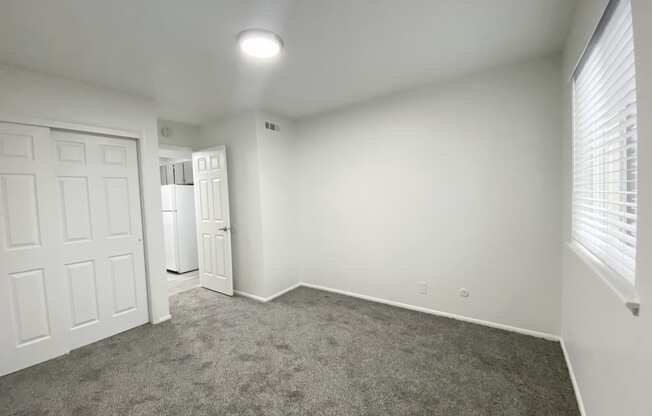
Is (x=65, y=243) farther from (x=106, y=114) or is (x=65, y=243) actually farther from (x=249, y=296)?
(x=249, y=296)

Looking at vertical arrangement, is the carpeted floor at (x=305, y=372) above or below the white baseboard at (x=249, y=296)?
below

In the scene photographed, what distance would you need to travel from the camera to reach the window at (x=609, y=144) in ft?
3.62

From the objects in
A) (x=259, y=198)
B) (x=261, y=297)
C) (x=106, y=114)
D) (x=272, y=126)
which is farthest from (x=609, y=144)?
(x=106, y=114)

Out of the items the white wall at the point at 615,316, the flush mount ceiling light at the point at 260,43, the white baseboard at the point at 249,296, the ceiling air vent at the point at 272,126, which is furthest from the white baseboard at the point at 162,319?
the white wall at the point at 615,316

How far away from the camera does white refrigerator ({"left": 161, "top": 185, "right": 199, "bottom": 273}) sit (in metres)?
5.00

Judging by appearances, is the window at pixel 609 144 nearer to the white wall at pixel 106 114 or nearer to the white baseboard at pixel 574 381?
the white baseboard at pixel 574 381

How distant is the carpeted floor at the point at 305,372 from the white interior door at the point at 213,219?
3.21 feet

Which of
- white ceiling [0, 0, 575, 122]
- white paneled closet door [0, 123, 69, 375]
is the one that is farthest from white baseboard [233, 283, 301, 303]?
white ceiling [0, 0, 575, 122]

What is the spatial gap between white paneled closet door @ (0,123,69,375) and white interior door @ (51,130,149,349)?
0.24 feet

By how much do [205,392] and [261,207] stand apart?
6.83ft

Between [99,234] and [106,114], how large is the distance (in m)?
1.18

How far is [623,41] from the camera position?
1.13 meters

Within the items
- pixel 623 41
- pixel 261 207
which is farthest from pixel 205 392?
pixel 623 41

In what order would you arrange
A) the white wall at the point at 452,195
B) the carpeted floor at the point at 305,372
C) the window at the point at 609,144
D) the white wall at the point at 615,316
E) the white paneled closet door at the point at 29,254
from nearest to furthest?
the white wall at the point at 615,316 < the window at the point at 609,144 < the carpeted floor at the point at 305,372 < the white paneled closet door at the point at 29,254 < the white wall at the point at 452,195
